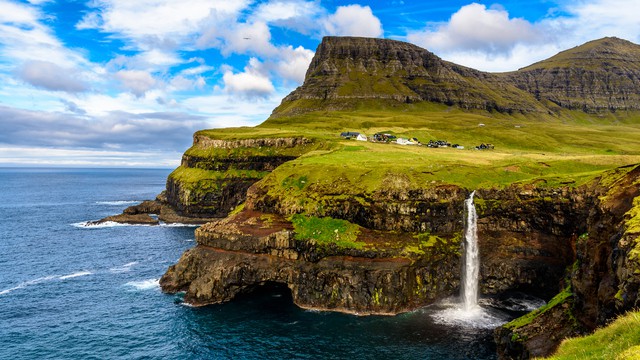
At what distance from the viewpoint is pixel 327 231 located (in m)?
71.9

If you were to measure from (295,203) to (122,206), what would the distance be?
147137mm

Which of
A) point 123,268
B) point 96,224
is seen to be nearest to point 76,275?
point 123,268

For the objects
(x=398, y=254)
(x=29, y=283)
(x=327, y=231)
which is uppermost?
(x=327, y=231)

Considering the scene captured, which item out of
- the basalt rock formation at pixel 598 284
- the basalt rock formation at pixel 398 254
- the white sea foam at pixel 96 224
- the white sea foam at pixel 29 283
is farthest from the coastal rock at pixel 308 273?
the white sea foam at pixel 96 224

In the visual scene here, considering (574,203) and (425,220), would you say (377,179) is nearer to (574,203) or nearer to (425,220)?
(425,220)

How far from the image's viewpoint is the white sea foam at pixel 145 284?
77.5m

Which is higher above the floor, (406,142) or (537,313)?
(406,142)

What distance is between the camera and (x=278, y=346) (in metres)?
53.7

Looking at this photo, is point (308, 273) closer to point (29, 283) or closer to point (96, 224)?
point (29, 283)

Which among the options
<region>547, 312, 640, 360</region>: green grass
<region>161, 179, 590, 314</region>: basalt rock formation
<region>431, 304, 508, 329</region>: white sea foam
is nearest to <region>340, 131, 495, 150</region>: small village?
<region>161, 179, 590, 314</region>: basalt rock formation

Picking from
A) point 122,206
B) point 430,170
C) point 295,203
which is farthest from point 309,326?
point 122,206

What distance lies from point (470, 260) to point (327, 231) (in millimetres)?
24893

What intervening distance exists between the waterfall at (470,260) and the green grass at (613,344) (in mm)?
40419

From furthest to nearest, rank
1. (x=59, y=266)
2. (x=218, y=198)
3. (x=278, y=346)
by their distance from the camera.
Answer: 1. (x=218, y=198)
2. (x=59, y=266)
3. (x=278, y=346)
